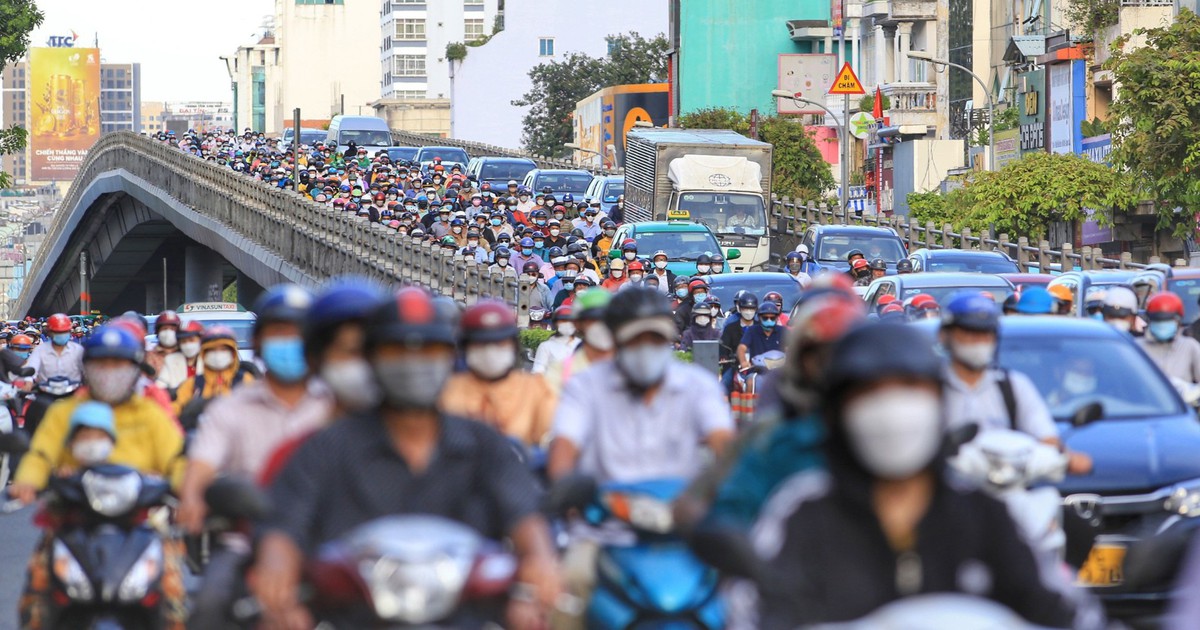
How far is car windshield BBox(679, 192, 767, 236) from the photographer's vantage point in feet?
127

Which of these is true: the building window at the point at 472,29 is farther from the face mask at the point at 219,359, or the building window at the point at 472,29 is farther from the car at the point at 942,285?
the face mask at the point at 219,359

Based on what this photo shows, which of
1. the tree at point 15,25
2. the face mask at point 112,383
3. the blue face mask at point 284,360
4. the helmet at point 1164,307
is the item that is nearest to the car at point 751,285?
the helmet at point 1164,307

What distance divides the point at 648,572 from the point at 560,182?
4814cm

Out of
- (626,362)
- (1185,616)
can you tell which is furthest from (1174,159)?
(1185,616)

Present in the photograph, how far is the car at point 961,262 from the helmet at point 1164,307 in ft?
38.0

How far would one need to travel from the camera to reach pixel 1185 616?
4.60 m

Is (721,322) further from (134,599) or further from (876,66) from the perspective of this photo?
(876,66)

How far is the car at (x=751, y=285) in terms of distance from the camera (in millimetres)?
25656

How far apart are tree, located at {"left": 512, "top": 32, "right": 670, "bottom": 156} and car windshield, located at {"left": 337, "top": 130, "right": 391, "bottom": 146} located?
34571 millimetres

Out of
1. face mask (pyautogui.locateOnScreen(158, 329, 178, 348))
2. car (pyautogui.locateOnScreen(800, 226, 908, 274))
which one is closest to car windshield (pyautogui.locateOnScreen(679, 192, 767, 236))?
car (pyautogui.locateOnScreen(800, 226, 908, 274))

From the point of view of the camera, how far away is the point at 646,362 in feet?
23.9

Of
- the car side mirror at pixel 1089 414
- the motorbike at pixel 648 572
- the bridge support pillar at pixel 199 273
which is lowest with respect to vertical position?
the bridge support pillar at pixel 199 273

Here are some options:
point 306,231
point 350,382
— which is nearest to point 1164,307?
point 350,382

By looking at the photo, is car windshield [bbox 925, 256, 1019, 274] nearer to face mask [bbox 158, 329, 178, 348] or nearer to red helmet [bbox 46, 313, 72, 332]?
red helmet [bbox 46, 313, 72, 332]
